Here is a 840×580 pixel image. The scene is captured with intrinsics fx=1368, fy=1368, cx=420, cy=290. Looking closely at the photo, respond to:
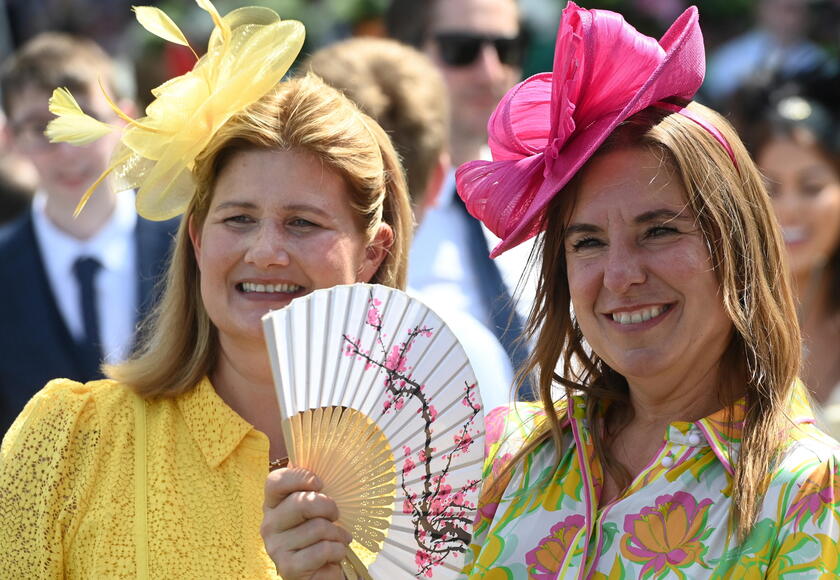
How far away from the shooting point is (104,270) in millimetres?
5094

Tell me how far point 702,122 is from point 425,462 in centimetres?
88

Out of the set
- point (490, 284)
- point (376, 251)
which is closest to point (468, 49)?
point (490, 284)

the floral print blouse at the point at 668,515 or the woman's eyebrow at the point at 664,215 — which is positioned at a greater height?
the woman's eyebrow at the point at 664,215

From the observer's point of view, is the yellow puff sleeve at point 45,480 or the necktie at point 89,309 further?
the necktie at point 89,309

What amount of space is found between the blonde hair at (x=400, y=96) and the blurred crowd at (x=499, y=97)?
0.02 metres

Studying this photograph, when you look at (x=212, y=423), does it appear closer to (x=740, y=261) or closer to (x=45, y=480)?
(x=45, y=480)

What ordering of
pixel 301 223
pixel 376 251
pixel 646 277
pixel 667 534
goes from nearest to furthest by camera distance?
pixel 667 534 → pixel 646 277 → pixel 301 223 → pixel 376 251

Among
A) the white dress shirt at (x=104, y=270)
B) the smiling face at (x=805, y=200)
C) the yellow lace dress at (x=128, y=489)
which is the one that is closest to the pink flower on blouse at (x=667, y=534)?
the yellow lace dress at (x=128, y=489)

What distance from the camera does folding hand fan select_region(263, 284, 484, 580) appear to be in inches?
106

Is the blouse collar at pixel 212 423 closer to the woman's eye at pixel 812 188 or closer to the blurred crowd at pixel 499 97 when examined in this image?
the blurred crowd at pixel 499 97

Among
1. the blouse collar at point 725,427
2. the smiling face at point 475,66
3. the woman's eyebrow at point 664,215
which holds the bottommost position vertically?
the blouse collar at point 725,427

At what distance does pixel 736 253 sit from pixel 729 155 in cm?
21

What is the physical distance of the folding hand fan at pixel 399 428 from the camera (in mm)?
2705

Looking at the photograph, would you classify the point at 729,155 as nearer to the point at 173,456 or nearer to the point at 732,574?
the point at 732,574
